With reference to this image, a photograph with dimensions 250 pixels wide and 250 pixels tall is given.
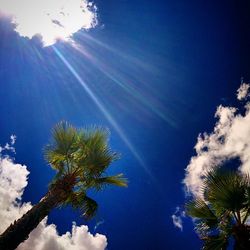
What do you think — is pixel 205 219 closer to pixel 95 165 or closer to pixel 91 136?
pixel 95 165

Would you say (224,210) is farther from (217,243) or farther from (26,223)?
(26,223)

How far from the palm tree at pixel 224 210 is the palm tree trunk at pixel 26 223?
536 cm

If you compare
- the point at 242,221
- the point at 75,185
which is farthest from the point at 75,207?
the point at 242,221

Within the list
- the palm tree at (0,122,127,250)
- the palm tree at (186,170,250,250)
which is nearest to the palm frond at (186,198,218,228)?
the palm tree at (186,170,250,250)

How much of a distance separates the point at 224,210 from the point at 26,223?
6.78m

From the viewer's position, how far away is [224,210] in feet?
34.7

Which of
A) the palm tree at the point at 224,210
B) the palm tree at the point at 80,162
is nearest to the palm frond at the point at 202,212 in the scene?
the palm tree at the point at 224,210

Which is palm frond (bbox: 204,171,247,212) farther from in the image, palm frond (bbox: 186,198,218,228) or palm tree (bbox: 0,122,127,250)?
palm tree (bbox: 0,122,127,250)

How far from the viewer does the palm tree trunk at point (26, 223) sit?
8469mm

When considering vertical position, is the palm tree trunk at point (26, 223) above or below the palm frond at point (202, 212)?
below

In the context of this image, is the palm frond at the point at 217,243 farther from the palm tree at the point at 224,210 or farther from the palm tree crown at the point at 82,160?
the palm tree crown at the point at 82,160

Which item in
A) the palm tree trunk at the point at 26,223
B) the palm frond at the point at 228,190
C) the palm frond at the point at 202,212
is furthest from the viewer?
the palm frond at the point at 202,212

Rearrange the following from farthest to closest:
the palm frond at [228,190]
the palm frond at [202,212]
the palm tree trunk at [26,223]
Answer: the palm frond at [202,212] → the palm frond at [228,190] → the palm tree trunk at [26,223]

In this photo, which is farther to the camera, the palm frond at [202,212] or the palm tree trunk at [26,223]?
the palm frond at [202,212]
